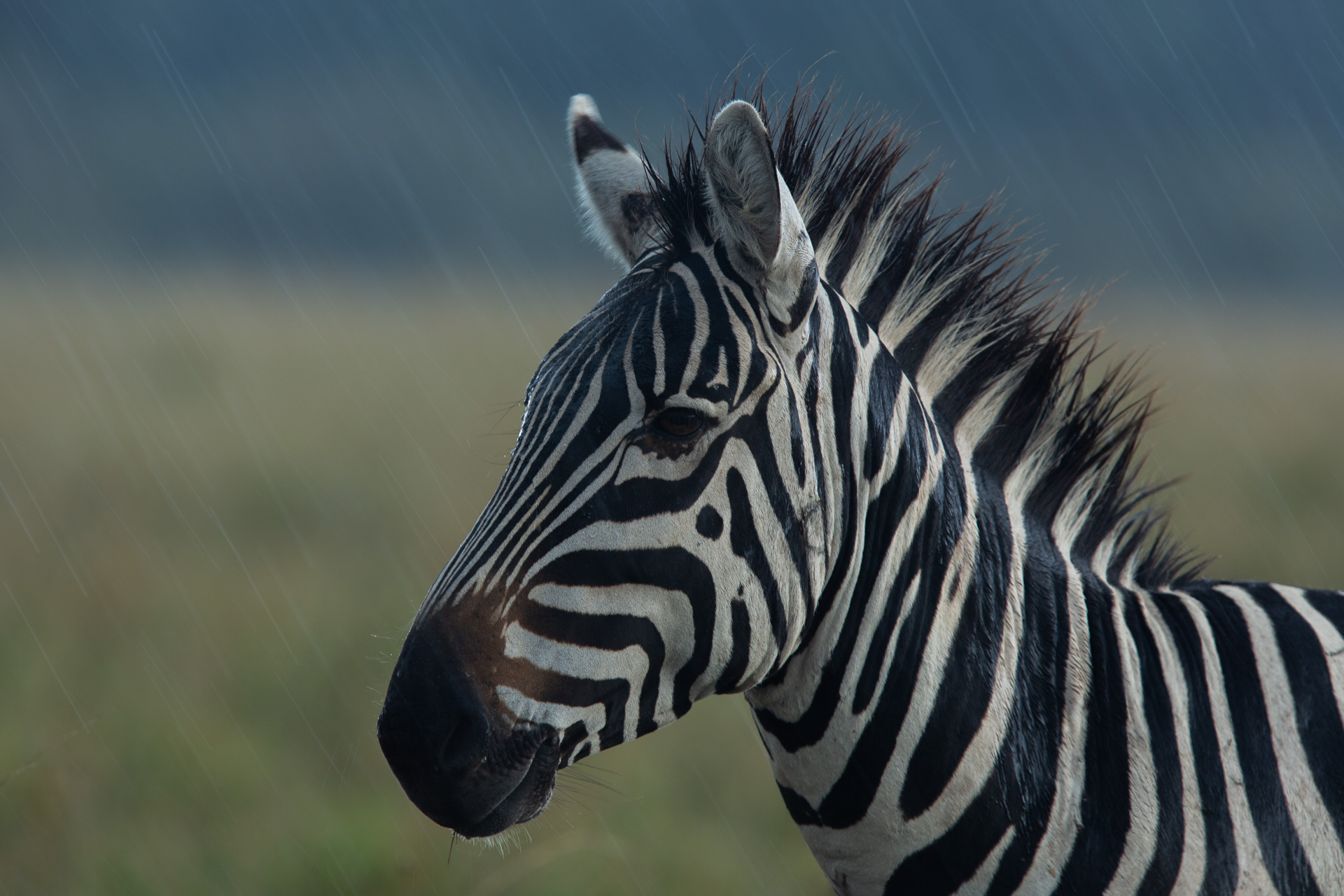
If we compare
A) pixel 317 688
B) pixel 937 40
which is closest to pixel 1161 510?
pixel 317 688

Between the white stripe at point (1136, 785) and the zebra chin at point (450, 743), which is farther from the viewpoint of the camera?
the white stripe at point (1136, 785)

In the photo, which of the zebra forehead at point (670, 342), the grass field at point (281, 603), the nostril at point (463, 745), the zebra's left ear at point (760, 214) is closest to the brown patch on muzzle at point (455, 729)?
the nostril at point (463, 745)

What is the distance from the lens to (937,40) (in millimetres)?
94125

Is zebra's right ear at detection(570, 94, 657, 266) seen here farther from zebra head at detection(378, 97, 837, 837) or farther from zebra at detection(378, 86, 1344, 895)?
zebra head at detection(378, 97, 837, 837)

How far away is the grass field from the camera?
5164mm

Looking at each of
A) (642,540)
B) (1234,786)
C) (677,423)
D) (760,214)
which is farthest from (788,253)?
(1234,786)

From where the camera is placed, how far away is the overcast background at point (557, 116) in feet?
185

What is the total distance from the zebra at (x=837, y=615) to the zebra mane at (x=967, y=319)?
0.05 ft

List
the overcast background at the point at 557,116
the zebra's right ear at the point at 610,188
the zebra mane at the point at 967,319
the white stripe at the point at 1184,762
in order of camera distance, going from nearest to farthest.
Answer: the white stripe at the point at 1184,762
the zebra mane at the point at 967,319
the zebra's right ear at the point at 610,188
the overcast background at the point at 557,116

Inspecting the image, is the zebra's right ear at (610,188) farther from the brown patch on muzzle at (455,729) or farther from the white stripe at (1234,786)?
the white stripe at (1234,786)

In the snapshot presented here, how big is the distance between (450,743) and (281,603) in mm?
6926

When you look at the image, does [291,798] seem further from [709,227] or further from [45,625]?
[709,227]

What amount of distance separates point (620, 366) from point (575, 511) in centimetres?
34

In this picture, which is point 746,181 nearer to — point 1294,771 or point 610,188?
point 610,188
